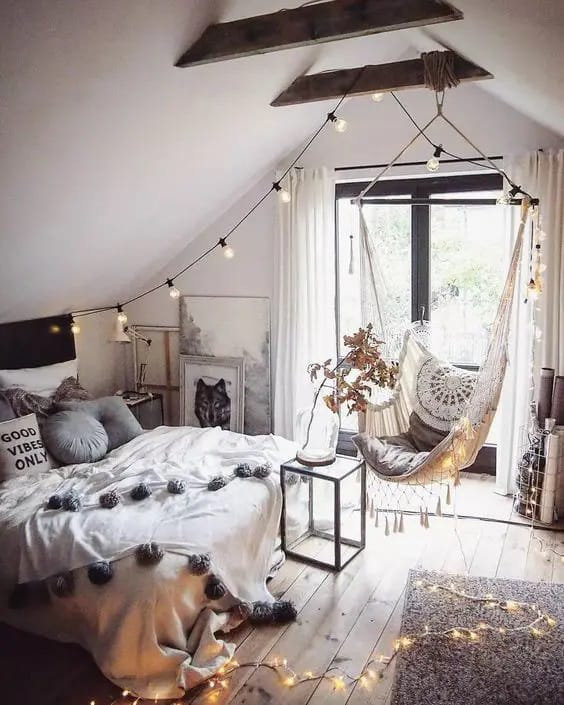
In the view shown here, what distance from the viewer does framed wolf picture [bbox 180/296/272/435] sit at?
461 cm

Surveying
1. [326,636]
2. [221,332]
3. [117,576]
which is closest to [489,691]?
[326,636]

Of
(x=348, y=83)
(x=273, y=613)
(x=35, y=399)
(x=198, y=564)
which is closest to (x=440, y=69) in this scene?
(x=348, y=83)

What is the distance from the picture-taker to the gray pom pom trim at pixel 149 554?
2412 mm

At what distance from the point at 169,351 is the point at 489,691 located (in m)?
3.34

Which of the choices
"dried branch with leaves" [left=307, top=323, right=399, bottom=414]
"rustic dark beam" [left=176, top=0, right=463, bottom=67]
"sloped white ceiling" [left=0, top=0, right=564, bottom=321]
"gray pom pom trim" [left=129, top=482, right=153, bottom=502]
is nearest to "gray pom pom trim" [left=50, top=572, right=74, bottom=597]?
"gray pom pom trim" [left=129, top=482, right=153, bottom=502]

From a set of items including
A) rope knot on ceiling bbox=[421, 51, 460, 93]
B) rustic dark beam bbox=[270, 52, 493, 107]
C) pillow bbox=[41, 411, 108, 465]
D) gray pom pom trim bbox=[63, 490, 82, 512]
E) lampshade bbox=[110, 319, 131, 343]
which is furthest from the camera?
lampshade bbox=[110, 319, 131, 343]

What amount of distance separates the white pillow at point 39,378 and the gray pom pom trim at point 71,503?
3.55 feet

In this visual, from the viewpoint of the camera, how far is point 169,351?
16.2ft

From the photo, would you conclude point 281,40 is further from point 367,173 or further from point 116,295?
point 116,295

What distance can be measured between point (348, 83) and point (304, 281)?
4.30ft

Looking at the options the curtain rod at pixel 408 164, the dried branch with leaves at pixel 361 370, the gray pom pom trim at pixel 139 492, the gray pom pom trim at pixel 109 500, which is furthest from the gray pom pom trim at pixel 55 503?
the curtain rod at pixel 408 164

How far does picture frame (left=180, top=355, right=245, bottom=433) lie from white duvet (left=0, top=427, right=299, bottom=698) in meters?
1.41

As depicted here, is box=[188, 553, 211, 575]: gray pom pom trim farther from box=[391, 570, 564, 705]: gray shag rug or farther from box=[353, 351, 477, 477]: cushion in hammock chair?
box=[353, 351, 477, 477]: cushion in hammock chair

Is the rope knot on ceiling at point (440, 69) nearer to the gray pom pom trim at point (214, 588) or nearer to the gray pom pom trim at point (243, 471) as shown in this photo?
the gray pom pom trim at point (243, 471)
